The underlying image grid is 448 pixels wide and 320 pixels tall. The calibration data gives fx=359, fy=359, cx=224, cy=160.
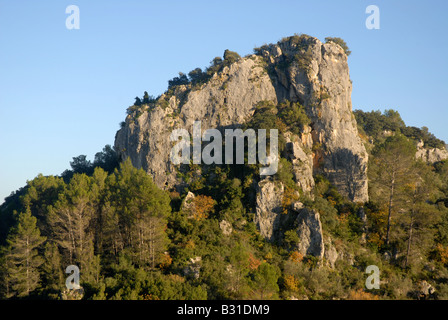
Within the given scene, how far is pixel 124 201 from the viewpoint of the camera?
146 ft

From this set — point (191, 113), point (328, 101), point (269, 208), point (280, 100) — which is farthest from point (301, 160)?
point (191, 113)

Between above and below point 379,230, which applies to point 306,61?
above

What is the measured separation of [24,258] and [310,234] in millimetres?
34435

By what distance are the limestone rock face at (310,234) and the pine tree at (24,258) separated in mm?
31481

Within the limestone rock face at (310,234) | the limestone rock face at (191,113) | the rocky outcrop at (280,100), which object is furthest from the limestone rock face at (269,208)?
the limestone rock face at (191,113)

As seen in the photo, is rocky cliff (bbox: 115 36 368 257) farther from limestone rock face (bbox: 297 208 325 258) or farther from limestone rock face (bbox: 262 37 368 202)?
limestone rock face (bbox: 297 208 325 258)

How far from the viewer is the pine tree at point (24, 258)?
40750 millimetres

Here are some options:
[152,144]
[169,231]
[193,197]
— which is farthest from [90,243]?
[152,144]

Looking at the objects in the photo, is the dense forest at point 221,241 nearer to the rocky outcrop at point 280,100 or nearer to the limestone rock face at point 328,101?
the limestone rock face at point 328,101

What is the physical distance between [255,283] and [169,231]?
1356 centimetres

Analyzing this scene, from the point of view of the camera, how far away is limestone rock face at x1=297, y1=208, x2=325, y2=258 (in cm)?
4309

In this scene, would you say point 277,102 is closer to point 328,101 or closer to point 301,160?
point 328,101

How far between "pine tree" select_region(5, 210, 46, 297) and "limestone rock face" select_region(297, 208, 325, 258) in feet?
103

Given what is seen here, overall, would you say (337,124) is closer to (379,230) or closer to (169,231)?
(379,230)
